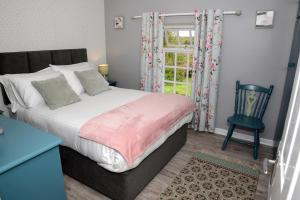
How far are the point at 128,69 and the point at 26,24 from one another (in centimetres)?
188

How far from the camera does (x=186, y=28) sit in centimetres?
333

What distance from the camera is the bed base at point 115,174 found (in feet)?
6.06

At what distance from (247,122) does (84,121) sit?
2.09 meters

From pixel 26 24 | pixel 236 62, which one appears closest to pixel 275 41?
pixel 236 62

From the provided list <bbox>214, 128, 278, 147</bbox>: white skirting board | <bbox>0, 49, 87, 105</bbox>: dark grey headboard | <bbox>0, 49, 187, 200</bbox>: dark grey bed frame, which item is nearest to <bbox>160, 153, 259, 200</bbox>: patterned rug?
<bbox>0, 49, 187, 200</bbox>: dark grey bed frame

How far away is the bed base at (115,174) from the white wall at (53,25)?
1.42m

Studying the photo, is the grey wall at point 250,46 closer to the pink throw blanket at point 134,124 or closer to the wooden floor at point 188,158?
the wooden floor at point 188,158

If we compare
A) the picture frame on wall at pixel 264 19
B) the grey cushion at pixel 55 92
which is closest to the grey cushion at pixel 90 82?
the grey cushion at pixel 55 92

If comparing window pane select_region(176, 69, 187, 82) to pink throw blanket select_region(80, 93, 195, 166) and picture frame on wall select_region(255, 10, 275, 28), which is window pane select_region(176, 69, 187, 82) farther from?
picture frame on wall select_region(255, 10, 275, 28)

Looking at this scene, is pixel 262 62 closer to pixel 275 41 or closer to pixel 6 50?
pixel 275 41

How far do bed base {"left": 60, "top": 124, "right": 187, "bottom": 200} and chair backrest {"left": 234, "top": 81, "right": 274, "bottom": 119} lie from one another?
51.9 inches

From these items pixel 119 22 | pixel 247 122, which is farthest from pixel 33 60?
pixel 247 122

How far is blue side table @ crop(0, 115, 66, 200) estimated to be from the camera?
126cm

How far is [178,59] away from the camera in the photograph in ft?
11.8
